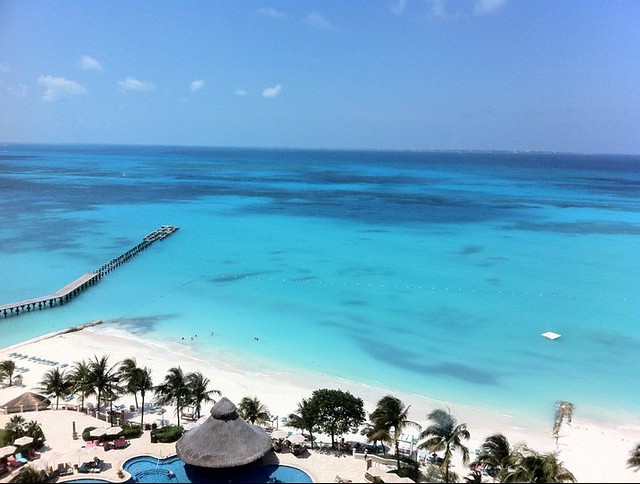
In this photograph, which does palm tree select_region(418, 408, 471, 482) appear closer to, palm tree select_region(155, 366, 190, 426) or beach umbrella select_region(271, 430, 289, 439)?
beach umbrella select_region(271, 430, 289, 439)

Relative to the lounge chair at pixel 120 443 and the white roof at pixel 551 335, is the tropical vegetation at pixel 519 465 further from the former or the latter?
the white roof at pixel 551 335

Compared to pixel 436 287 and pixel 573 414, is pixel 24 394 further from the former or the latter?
pixel 436 287

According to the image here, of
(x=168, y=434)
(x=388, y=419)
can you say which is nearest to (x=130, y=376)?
(x=168, y=434)

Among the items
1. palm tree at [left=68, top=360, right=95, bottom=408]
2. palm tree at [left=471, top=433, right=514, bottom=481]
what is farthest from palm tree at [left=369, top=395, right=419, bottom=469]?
palm tree at [left=68, top=360, right=95, bottom=408]

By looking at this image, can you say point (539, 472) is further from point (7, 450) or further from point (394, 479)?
point (7, 450)

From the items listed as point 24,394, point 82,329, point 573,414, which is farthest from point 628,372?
point 82,329
